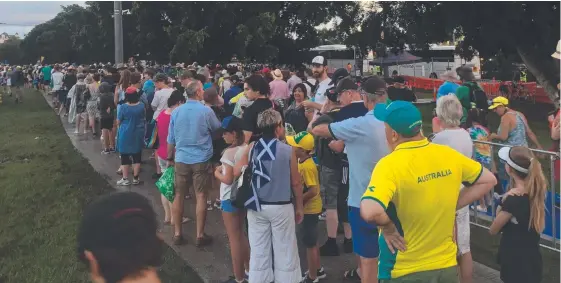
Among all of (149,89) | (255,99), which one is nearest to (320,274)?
(255,99)

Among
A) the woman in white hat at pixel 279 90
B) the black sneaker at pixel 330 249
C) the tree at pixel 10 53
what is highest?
the tree at pixel 10 53

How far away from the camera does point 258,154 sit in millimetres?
4469

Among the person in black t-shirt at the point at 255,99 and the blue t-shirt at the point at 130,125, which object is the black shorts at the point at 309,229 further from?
the blue t-shirt at the point at 130,125

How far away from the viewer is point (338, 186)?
18.5 ft

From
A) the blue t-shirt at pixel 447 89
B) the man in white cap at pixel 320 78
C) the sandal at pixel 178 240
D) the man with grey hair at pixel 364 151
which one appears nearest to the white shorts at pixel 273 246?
the man with grey hair at pixel 364 151

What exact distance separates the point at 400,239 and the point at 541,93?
25.9 metres

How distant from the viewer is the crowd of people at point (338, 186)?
9.57 ft

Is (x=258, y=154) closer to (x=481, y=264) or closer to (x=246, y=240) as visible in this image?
(x=246, y=240)

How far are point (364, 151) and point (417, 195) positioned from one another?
1.24 metres

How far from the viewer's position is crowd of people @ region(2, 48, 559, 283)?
292cm

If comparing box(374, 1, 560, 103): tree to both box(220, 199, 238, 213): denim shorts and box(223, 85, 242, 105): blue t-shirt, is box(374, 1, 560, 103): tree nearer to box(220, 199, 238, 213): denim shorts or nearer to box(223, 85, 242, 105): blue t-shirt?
box(223, 85, 242, 105): blue t-shirt

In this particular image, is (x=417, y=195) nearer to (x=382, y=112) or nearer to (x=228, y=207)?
(x=382, y=112)

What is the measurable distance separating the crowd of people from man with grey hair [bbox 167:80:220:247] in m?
0.01

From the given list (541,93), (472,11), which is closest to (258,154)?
(472,11)
